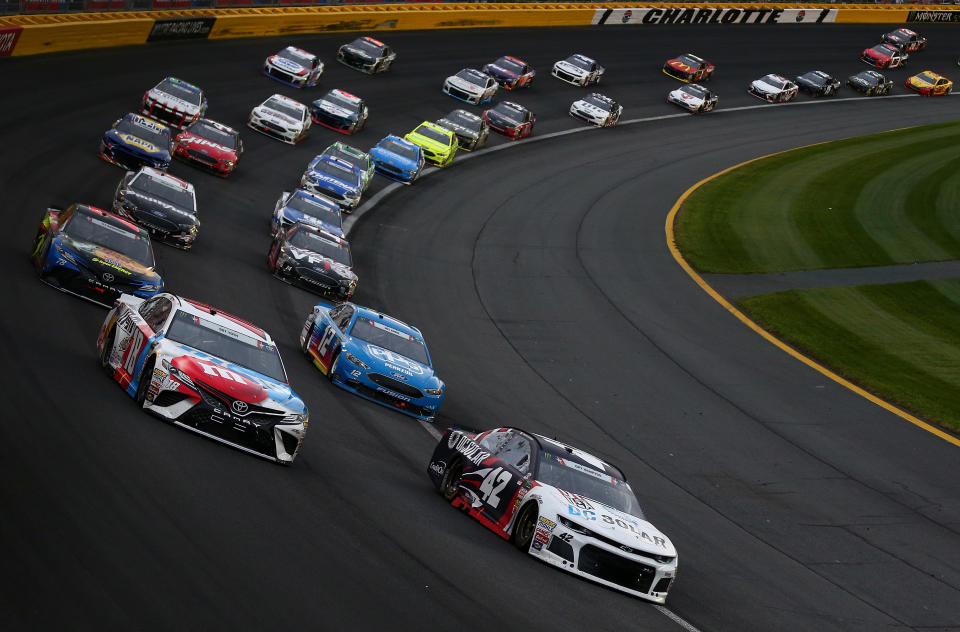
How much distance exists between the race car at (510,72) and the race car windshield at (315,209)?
→ 2291 cm

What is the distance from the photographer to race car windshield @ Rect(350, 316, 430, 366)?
2062 cm

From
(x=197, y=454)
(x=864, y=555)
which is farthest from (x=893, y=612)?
(x=197, y=454)

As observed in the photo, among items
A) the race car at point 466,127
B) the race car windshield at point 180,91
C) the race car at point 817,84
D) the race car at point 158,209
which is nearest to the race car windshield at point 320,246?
the race car at point 158,209

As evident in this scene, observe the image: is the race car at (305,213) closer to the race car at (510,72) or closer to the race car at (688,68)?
the race car at (510,72)

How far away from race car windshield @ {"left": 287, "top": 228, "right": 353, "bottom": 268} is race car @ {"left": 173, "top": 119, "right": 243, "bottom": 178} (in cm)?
729

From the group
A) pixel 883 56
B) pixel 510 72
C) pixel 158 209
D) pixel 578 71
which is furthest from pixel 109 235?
pixel 883 56

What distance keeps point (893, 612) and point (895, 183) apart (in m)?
34.5

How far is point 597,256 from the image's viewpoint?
34000 millimetres

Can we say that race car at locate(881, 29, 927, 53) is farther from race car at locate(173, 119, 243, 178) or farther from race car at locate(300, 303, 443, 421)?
race car at locate(300, 303, 443, 421)

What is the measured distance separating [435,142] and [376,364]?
74.0 ft

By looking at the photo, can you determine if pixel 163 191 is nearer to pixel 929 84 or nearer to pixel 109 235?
pixel 109 235

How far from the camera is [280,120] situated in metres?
39.1

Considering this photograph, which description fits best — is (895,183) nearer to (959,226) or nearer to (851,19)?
(959,226)

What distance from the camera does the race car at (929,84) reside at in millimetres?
68062
